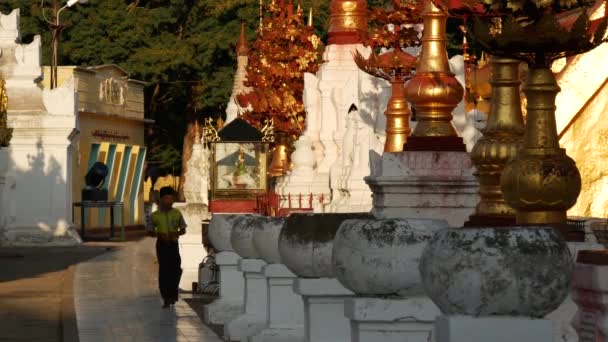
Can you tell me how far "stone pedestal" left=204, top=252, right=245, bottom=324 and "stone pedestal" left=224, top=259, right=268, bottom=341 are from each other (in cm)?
191

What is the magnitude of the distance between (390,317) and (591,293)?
1.37 m

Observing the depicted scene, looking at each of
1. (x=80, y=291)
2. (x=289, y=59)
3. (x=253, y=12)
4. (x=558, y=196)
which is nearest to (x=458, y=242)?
(x=558, y=196)

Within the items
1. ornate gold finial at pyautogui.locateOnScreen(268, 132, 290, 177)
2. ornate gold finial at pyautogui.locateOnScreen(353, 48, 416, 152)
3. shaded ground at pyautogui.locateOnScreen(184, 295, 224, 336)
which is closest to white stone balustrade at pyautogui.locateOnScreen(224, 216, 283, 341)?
shaded ground at pyautogui.locateOnScreen(184, 295, 224, 336)

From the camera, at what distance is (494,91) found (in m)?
12.0

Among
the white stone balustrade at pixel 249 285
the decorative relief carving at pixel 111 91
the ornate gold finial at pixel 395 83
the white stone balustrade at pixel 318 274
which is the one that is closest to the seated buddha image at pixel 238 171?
the ornate gold finial at pixel 395 83

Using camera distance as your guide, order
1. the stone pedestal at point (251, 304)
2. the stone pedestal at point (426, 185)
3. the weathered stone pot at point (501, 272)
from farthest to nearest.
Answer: the stone pedestal at point (251, 304) < the stone pedestal at point (426, 185) < the weathered stone pot at point (501, 272)

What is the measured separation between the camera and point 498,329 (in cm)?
733

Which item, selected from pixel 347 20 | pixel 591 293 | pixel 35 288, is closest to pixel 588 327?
pixel 591 293

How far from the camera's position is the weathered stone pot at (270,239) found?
565 inches

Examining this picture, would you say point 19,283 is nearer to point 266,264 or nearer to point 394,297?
point 266,264

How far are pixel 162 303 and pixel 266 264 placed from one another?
7.34m

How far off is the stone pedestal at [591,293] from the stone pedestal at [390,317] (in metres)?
0.97

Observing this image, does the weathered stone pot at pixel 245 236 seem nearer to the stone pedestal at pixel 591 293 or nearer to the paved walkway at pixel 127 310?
the paved walkway at pixel 127 310

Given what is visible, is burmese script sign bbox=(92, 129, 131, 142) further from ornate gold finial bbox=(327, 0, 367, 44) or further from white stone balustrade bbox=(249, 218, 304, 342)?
white stone balustrade bbox=(249, 218, 304, 342)
